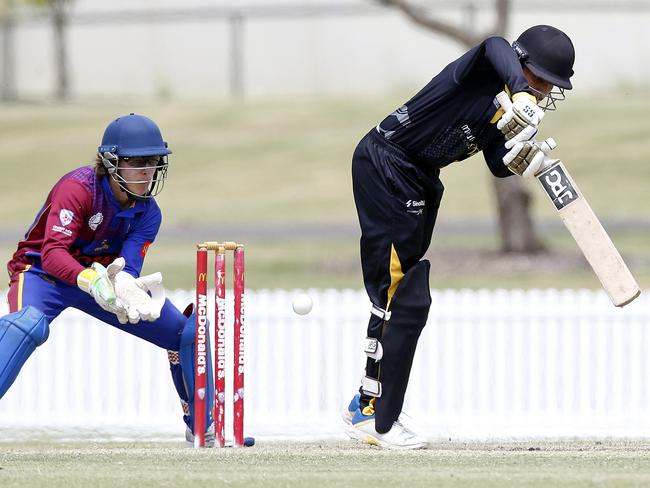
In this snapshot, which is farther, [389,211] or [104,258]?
[104,258]

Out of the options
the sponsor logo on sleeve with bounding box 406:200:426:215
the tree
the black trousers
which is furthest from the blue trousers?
the tree

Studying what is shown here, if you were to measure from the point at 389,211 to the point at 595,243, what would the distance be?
0.88 metres

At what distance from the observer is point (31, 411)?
8.13 m

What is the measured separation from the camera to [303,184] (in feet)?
77.9

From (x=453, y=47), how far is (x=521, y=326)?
24408mm

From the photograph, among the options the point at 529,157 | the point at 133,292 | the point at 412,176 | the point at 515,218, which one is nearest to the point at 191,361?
the point at 133,292

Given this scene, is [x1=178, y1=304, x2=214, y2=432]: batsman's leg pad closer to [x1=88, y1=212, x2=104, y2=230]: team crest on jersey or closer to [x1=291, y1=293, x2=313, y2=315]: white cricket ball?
[x1=88, y1=212, x2=104, y2=230]: team crest on jersey

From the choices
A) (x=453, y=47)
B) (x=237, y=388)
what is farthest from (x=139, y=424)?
(x=453, y=47)

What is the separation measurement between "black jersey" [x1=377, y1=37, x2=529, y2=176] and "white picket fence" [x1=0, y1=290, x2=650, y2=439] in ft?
8.09

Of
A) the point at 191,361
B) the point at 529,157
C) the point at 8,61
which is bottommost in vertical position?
the point at 191,361

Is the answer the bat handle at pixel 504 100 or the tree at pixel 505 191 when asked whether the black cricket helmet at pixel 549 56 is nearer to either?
the bat handle at pixel 504 100

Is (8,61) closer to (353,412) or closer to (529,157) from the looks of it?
(353,412)

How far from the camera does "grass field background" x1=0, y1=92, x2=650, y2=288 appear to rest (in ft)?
49.2

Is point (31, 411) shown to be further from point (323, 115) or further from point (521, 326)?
point (323, 115)
